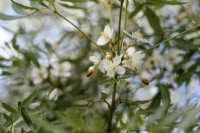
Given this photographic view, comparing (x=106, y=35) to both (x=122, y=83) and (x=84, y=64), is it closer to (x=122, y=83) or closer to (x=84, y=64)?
(x=122, y=83)

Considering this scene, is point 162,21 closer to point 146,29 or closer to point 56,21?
point 146,29

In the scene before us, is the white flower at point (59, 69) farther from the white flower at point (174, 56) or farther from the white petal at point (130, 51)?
the white petal at point (130, 51)

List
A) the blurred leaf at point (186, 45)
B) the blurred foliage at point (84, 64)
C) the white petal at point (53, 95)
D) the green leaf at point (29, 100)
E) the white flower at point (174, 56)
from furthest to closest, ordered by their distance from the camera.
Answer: the white flower at point (174, 56)
the blurred leaf at point (186, 45)
the white petal at point (53, 95)
the blurred foliage at point (84, 64)
the green leaf at point (29, 100)

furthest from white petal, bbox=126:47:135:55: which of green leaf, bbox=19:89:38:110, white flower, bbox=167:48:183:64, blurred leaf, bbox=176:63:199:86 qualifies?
white flower, bbox=167:48:183:64

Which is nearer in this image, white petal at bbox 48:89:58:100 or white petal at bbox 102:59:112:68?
white petal at bbox 102:59:112:68

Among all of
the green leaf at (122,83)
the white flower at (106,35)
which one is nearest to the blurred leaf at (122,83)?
the green leaf at (122,83)

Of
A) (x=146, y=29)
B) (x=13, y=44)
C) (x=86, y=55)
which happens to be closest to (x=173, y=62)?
(x=146, y=29)

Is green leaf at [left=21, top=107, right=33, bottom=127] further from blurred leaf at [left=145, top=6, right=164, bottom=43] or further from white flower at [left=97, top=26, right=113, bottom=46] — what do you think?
blurred leaf at [left=145, top=6, right=164, bottom=43]
